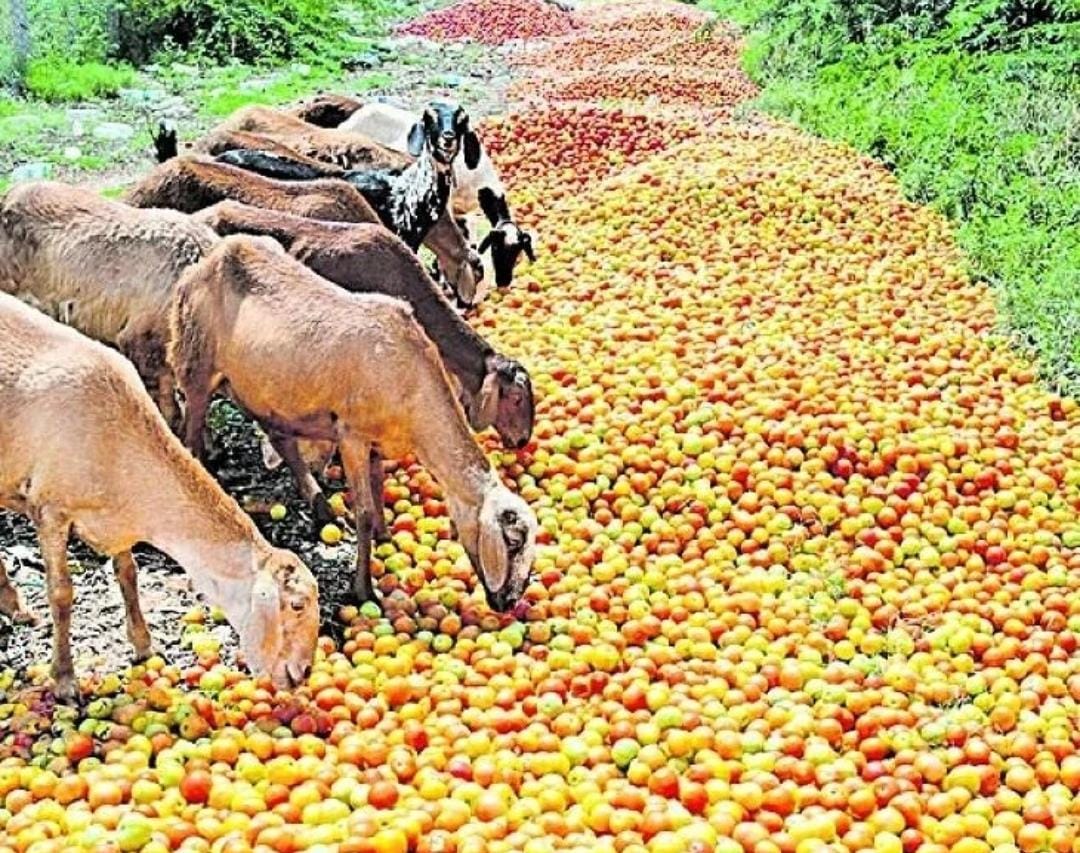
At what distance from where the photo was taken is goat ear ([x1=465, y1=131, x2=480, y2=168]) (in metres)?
11.2

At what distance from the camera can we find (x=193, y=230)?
709cm

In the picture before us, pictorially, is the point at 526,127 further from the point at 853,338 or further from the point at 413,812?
the point at 413,812

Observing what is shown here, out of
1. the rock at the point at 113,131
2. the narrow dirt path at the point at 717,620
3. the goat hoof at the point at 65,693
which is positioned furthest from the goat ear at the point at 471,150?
the goat hoof at the point at 65,693

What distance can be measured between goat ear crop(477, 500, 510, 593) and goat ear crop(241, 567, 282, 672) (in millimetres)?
1110

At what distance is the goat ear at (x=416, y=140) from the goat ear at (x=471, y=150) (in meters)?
0.40

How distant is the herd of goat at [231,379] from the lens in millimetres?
5105

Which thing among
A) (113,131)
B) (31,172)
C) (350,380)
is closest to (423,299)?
(350,380)

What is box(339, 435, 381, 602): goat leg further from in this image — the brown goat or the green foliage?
the brown goat

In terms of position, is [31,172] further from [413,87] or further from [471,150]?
[413,87]

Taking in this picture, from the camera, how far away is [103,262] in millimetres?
7113

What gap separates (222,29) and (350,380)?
14990 millimetres

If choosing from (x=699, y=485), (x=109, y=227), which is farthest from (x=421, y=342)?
(x=109, y=227)

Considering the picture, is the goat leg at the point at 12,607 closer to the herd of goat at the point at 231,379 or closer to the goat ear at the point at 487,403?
the herd of goat at the point at 231,379

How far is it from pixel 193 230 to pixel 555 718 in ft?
11.1
